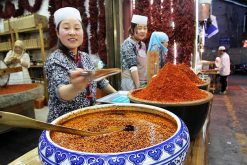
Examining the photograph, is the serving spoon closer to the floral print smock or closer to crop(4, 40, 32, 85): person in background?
the floral print smock

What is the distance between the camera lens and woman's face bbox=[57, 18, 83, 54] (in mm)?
1147

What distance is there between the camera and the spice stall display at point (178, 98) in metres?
0.85

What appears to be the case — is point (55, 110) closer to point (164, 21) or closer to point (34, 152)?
point (34, 152)

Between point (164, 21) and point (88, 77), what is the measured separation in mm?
3850

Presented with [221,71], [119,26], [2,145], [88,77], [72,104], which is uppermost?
[119,26]

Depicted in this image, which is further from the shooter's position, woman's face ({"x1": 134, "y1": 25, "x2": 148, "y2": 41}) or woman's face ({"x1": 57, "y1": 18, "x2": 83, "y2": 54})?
woman's face ({"x1": 134, "y1": 25, "x2": 148, "y2": 41})

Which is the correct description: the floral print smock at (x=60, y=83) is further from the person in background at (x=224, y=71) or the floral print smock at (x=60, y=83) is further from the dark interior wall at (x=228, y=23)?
the dark interior wall at (x=228, y=23)

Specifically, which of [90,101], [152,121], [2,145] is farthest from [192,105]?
[2,145]

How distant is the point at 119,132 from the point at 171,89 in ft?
1.41

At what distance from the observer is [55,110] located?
121cm

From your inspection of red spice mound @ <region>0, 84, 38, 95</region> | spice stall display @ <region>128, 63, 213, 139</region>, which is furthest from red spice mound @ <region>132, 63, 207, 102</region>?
red spice mound @ <region>0, 84, 38, 95</region>

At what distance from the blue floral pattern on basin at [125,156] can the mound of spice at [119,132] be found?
50 mm

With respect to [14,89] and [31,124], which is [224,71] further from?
[31,124]

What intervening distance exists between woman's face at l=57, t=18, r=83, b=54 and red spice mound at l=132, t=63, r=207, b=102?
0.48 metres
